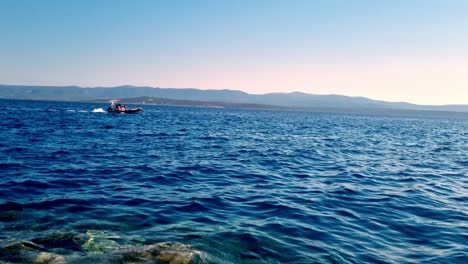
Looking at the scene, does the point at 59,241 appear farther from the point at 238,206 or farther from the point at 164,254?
the point at 238,206

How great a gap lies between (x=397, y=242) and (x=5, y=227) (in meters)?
10.3

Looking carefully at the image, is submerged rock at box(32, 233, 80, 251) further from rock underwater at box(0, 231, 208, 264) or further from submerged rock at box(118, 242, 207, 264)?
submerged rock at box(118, 242, 207, 264)

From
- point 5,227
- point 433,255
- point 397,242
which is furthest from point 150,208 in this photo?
point 433,255

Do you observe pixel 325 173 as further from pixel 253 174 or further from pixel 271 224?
pixel 271 224

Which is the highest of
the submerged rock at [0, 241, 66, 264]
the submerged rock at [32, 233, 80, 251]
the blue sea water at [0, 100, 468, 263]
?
the submerged rock at [0, 241, 66, 264]

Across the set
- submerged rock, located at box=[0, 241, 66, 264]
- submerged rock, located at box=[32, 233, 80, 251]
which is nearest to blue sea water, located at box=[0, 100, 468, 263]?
submerged rock, located at box=[32, 233, 80, 251]

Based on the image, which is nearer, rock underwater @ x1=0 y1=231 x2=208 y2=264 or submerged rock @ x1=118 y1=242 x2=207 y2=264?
rock underwater @ x1=0 y1=231 x2=208 y2=264

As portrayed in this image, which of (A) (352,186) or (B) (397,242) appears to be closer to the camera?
(B) (397,242)

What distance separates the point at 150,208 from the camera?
11281 mm

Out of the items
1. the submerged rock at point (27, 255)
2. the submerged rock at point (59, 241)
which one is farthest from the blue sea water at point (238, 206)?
the submerged rock at point (27, 255)

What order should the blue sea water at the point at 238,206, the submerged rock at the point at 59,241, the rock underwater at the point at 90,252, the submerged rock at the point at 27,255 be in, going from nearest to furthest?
the submerged rock at the point at 27,255 < the rock underwater at the point at 90,252 < the submerged rock at the point at 59,241 < the blue sea water at the point at 238,206

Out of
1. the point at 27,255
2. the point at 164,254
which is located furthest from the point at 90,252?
the point at 164,254

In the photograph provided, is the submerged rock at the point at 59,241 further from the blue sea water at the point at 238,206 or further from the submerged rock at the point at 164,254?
the submerged rock at the point at 164,254

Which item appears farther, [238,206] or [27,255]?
[238,206]
